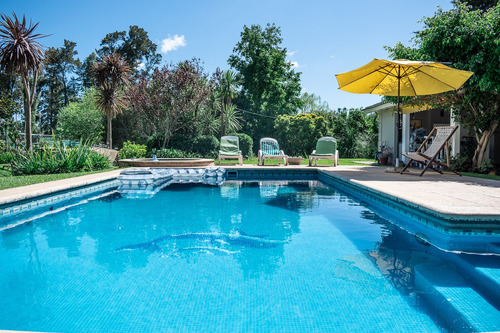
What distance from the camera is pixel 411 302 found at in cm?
225

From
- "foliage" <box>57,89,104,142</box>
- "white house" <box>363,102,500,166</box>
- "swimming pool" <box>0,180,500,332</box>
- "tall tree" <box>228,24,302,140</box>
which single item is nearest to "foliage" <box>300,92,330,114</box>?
"tall tree" <box>228,24,302,140</box>

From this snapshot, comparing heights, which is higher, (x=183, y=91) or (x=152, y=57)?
(x=152, y=57)

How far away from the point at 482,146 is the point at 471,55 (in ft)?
7.50

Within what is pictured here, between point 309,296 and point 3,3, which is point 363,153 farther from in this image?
point 3,3

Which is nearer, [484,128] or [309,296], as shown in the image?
[309,296]

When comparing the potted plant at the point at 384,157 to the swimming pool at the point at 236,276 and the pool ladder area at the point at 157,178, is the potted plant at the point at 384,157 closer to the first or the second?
the pool ladder area at the point at 157,178

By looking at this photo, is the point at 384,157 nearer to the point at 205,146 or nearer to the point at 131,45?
the point at 205,146

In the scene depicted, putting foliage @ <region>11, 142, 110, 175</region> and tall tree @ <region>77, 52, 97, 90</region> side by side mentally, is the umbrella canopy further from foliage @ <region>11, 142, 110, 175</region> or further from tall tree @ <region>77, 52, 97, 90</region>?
tall tree @ <region>77, 52, 97, 90</region>

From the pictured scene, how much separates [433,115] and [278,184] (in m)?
9.85

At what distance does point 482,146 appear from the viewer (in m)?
8.26

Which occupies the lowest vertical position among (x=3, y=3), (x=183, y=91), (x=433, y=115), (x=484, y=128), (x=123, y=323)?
(x=123, y=323)

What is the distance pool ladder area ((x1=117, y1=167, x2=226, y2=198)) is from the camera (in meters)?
7.68

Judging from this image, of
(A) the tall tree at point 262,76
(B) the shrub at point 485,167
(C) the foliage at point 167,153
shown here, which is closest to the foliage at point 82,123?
(A) the tall tree at point 262,76

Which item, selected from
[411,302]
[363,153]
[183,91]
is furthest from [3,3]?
[411,302]
